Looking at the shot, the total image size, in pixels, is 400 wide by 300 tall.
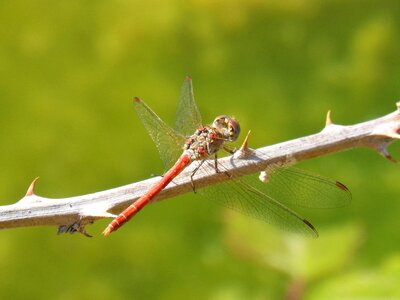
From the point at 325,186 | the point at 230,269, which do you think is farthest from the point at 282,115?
the point at 325,186

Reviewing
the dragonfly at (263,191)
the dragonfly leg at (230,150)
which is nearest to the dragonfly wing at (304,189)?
the dragonfly at (263,191)

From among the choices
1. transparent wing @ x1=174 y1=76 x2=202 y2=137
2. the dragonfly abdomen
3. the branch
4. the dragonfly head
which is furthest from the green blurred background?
the branch

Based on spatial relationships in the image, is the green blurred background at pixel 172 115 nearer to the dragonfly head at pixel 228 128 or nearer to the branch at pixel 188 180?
the dragonfly head at pixel 228 128

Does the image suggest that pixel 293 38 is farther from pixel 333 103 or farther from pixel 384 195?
pixel 384 195

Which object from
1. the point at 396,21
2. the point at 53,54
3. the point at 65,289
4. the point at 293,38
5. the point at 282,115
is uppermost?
the point at 396,21

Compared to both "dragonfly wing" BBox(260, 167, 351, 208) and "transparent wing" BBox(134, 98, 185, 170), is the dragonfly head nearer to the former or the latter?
"transparent wing" BBox(134, 98, 185, 170)

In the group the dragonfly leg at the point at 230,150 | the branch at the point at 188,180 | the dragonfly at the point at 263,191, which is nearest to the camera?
the branch at the point at 188,180

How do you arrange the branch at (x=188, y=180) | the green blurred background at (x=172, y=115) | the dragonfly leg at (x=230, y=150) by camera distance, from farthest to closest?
the green blurred background at (x=172, y=115) < the dragonfly leg at (x=230, y=150) < the branch at (x=188, y=180)
